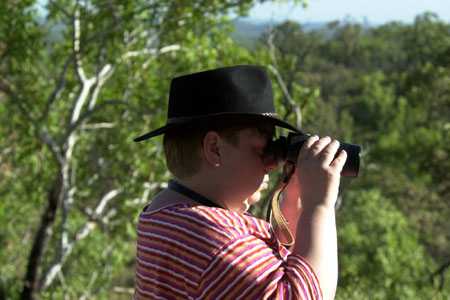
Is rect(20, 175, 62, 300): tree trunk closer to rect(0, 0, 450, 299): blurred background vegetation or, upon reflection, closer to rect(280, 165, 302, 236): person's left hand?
rect(0, 0, 450, 299): blurred background vegetation

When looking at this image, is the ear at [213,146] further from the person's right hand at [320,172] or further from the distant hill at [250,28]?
the distant hill at [250,28]

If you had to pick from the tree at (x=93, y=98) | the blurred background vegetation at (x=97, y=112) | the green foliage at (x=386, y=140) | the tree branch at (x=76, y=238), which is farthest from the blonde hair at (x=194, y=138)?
the tree branch at (x=76, y=238)

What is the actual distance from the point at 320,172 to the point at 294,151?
10 cm

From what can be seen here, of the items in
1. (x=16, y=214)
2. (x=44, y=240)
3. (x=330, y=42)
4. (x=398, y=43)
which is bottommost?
(x=398, y=43)

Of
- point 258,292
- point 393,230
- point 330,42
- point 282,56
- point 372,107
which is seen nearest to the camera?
point 258,292

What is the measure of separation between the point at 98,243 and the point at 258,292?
406 inches

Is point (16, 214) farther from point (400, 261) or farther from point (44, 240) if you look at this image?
point (400, 261)

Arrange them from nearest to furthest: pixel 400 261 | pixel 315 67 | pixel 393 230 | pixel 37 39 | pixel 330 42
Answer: pixel 37 39 < pixel 400 261 < pixel 393 230 < pixel 315 67 < pixel 330 42

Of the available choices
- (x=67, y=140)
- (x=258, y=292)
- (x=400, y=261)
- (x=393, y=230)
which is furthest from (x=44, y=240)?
(x=393, y=230)

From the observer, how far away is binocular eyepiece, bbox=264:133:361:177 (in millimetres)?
1659

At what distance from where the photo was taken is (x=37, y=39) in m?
8.04

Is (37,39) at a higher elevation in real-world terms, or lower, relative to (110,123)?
higher

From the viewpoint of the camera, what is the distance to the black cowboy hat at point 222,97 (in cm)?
169

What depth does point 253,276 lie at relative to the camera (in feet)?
4.86
